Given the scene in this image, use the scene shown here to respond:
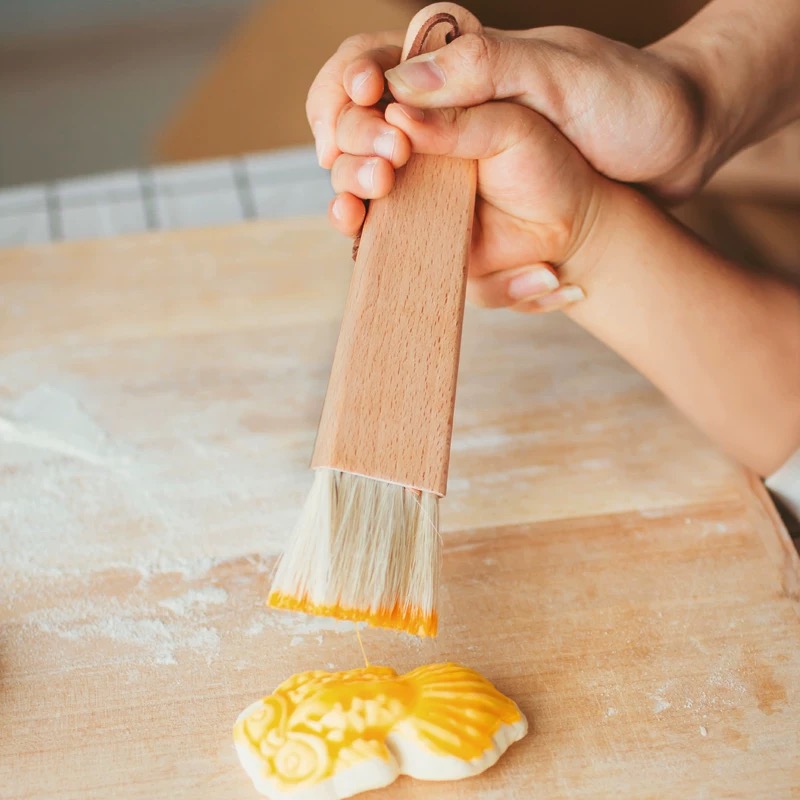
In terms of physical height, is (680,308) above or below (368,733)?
above

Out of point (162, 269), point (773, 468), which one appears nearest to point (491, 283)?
point (773, 468)

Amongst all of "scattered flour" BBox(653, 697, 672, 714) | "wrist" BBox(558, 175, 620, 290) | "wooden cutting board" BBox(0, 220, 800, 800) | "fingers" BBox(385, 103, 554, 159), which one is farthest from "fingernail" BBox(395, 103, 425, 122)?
"scattered flour" BBox(653, 697, 672, 714)

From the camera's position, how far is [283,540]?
89cm

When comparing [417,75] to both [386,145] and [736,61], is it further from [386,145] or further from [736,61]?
[736,61]

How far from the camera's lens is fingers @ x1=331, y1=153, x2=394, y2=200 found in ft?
2.47

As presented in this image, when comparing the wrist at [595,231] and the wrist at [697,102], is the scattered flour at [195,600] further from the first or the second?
the wrist at [697,102]

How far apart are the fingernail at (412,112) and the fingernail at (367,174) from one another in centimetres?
4

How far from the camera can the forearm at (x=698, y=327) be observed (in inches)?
37.2

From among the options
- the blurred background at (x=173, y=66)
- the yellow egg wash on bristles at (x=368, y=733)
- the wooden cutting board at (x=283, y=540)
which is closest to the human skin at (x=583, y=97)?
the wooden cutting board at (x=283, y=540)

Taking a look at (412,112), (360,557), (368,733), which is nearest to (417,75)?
(412,112)

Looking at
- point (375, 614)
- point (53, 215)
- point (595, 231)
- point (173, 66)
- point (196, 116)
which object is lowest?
point (173, 66)

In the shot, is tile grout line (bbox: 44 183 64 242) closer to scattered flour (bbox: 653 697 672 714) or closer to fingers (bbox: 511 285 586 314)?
fingers (bbox: 511 285 586 314)

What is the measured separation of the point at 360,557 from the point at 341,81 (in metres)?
0.42

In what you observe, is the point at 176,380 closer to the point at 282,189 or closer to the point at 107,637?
the point at 107,637
